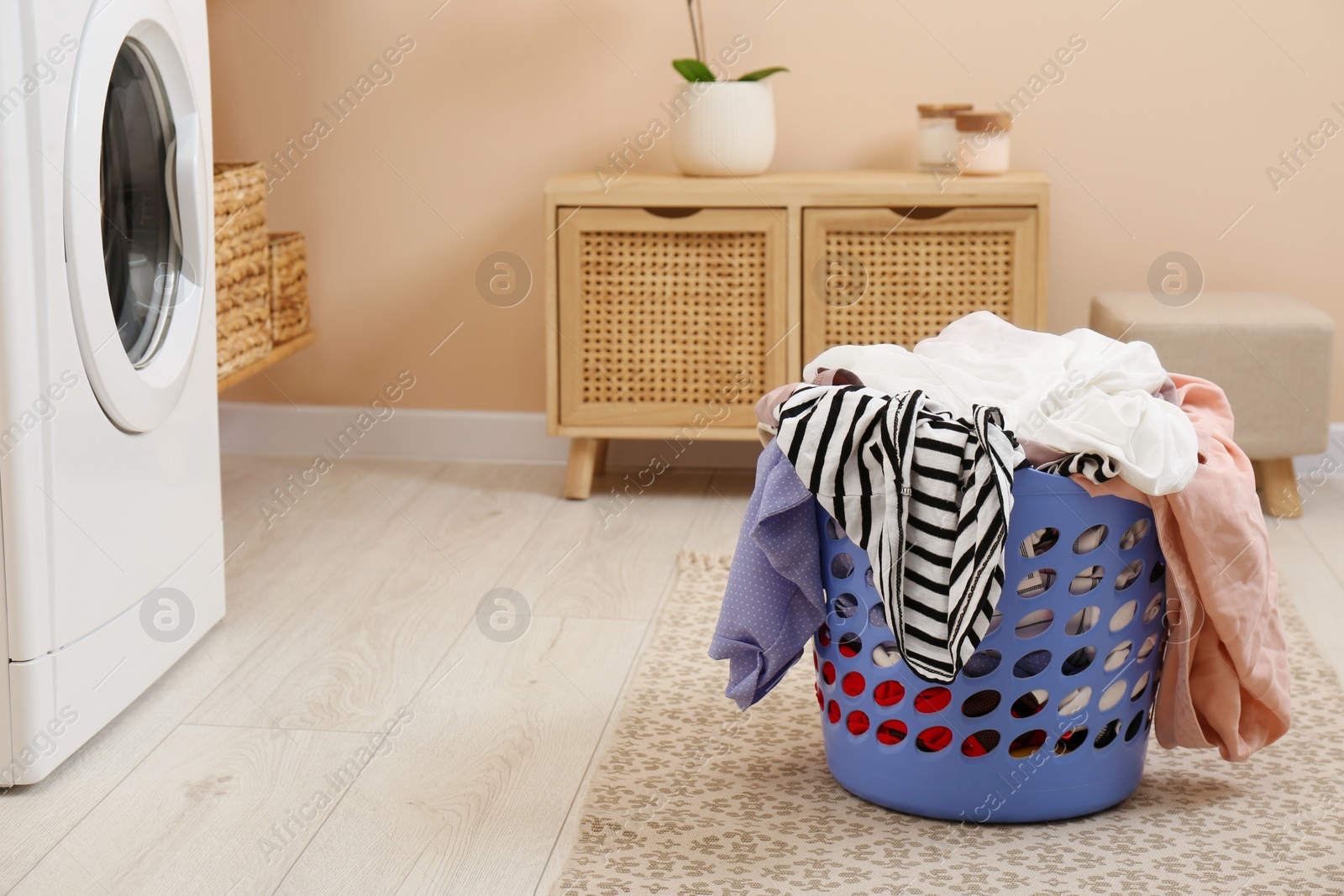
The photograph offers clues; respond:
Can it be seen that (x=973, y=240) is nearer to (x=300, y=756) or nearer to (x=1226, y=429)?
(x=1226, y=429)

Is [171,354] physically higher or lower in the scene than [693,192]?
lower

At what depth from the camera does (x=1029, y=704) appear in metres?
1.24

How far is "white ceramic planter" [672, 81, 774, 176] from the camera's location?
7.98 feet

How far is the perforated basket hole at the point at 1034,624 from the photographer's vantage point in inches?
47.8

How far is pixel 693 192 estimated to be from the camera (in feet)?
7.88

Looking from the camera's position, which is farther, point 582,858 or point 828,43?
point 828,43

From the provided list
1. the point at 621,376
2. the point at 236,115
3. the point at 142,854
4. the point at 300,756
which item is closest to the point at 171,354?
the point at 300,756

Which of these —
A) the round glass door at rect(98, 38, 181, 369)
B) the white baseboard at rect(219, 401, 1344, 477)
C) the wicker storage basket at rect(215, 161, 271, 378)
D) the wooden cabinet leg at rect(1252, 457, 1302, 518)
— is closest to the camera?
the round glass door at rect(98, 38, 181, 369)

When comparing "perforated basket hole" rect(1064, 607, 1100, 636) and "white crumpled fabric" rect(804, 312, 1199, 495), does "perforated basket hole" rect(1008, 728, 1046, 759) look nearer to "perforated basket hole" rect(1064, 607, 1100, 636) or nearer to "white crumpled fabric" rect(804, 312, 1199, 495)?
"perforated basket hole" rect(1064, 607, 1100, 636)

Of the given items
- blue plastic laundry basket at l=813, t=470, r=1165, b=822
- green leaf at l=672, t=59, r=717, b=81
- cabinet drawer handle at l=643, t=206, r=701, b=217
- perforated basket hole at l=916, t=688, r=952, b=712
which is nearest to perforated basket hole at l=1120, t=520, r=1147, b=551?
blue plastic laundry basket at l=813, t=470, r=1165, b=822

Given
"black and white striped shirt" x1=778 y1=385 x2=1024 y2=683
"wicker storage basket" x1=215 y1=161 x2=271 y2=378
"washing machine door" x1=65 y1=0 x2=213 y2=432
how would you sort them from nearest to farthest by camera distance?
"black and white striped shirt" x1=778 y1=385 x2=1024 y2=683 < "washing machine door" x1=65 y1=0 x2=213 y2=432 < "wicker storage basket" x1=215 y1=161 x2=271 y2=378

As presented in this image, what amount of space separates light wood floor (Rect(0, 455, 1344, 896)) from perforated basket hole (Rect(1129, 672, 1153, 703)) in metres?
0.57

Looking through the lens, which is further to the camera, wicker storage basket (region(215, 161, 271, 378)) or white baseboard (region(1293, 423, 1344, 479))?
white baseboard (region(1293, 423, 1344, 479))

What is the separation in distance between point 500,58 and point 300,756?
5.61ft
